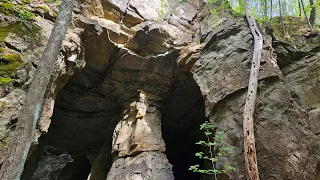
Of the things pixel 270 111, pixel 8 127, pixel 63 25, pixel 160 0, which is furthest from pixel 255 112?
pixel 160 0

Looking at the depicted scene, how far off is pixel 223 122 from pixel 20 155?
5216 mm

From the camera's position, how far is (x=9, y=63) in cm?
619

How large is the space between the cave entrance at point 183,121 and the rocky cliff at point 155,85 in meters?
0.06

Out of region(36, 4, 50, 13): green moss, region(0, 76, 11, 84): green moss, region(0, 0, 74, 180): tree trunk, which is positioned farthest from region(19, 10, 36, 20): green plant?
A: region(0, 76, 11, 84): green moss

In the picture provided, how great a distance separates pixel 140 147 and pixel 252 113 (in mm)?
4306

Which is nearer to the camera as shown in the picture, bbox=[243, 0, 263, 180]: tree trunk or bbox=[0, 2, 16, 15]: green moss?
bbox=[243, 0, 263, 180]: tree trunk

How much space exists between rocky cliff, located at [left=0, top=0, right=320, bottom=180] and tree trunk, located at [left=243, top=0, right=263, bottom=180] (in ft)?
0.91

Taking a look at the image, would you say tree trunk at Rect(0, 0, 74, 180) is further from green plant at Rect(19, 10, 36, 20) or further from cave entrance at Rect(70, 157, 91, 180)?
cave entrance at Rect(70, 157, 91, 180)

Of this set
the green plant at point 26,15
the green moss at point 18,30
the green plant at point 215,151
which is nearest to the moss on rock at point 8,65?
the green moss at point 18,30

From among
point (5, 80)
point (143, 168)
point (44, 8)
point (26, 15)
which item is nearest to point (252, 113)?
point (143, 168)

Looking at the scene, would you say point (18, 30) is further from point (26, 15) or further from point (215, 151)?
point (215, 151)

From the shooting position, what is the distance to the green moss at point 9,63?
6.01m

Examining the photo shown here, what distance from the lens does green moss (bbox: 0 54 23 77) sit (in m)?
6.01

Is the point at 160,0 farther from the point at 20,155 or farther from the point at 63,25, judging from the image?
the point at 20,155
